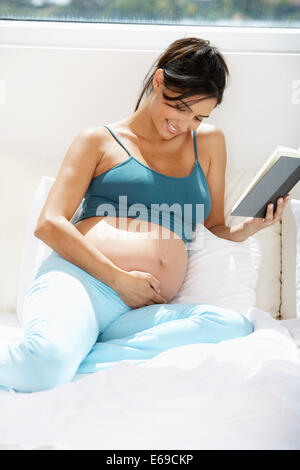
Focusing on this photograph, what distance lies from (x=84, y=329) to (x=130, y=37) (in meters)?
1.16

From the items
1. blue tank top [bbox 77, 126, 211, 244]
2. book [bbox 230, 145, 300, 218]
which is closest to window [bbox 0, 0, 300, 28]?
blue tank top [bbox 77, 126, 211, 244]

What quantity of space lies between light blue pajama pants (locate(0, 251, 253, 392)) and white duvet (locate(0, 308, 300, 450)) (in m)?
0.05

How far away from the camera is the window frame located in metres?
1.93

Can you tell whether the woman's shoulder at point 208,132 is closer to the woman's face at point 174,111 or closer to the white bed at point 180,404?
the woman's face at point 174,111

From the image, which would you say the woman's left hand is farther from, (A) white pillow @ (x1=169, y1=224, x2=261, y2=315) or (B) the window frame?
(B) the window frame

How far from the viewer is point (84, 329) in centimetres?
124

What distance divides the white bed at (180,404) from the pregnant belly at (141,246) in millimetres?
266

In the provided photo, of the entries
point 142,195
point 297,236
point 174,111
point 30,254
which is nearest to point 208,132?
point 174,111

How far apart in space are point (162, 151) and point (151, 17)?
69 cm

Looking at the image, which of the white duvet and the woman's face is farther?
the woman's face

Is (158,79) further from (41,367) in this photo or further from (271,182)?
(41,367)

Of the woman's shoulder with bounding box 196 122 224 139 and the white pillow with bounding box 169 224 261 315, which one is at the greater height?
the woman's shoulder with bounding box 196 122 224 139

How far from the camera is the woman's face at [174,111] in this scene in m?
1.46

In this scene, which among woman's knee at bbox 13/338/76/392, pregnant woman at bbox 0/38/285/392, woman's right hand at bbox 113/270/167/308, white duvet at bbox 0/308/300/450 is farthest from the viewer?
woman's right hand at bbox 113/270/167/308
